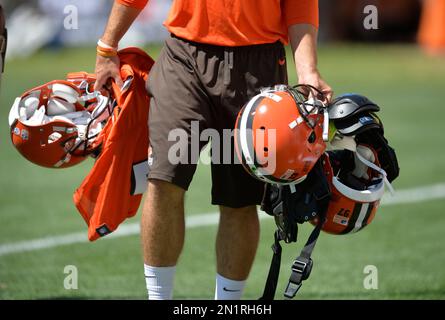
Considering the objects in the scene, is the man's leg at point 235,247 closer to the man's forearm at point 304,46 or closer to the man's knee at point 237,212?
the man's knee at point 237,212

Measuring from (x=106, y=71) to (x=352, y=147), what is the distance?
156 centimetres

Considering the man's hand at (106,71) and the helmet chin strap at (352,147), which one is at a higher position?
the man's hand at (106,71)

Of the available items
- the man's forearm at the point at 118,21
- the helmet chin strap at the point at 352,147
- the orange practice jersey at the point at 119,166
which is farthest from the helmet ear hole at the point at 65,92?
the helmet chin strap at the point at 352,147

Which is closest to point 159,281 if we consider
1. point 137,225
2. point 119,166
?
point 119,166

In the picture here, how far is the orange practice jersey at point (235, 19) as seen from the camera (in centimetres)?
508

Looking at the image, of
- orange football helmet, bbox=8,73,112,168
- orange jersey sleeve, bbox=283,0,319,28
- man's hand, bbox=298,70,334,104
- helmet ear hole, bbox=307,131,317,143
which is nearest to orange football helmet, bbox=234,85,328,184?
helmet ear hole, bbox=307,131,317,143

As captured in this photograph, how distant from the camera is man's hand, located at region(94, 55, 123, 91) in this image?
18.0ft

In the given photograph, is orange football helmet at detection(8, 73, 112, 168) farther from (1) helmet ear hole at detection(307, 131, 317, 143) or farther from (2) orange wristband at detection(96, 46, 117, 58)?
(1) helmet ear hole at detection(307, 131, 317, 143)

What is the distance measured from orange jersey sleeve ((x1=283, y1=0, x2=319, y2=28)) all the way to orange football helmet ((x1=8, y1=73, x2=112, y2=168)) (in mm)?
1237

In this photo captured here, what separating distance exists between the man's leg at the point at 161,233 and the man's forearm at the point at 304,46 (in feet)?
3.27

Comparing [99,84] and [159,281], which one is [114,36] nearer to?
[99,84]
